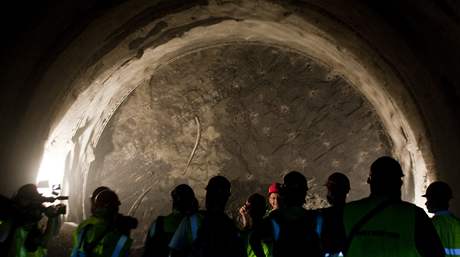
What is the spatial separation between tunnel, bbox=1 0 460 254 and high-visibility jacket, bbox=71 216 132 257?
902mm

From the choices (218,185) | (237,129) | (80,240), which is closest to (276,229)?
(218,185)

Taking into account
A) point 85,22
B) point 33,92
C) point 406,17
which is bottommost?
point 33,92

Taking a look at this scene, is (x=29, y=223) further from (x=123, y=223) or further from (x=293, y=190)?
(x=293, y=190)

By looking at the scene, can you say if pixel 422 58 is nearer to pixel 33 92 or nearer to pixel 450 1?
pixel 450 1

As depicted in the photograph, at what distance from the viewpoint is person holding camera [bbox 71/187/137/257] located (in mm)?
3822

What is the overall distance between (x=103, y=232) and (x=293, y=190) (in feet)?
5.10

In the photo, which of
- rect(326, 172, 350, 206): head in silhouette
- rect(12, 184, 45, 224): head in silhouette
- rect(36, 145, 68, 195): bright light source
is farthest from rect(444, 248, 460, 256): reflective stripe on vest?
rect(36, 145, 68, 195): bright light source

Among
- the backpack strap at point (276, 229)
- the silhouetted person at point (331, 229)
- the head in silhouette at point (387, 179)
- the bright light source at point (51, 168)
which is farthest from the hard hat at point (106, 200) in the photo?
the bright light source at point (51, 168)

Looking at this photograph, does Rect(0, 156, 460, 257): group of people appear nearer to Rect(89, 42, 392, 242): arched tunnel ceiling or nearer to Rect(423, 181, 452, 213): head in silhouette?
Rect(423, 181, 452, 213): head in silhouette

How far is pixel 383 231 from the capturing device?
276cm

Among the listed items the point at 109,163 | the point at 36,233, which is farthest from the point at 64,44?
the point at 109,163

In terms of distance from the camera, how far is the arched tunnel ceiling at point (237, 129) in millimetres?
8391

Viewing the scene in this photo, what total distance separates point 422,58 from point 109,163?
609 centimetres

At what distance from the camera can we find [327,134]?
28.7ft
